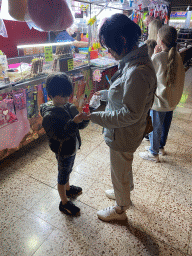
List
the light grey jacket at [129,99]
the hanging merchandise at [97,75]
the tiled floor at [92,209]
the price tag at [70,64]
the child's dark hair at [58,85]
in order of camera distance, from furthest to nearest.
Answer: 1. the hanging merchandise at [97,75]
2. the price tag at [70,64]
3. the tiled floor at [92,209]
4. the child's dark hair at [58,85]
5. the light grey jacket at [129,99]

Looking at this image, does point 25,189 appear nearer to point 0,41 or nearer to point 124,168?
point 124,168

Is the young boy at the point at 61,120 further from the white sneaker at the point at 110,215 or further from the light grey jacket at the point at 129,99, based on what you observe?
the white sneaker at the point at 110,215

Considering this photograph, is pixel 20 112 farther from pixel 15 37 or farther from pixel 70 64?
pixel 15 37

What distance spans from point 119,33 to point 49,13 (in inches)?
27.3

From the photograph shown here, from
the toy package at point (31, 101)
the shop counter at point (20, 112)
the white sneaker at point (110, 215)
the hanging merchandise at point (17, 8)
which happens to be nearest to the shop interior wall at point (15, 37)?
the shop counter at point (20, 112)

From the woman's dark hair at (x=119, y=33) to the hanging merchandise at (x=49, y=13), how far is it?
56 centimetres

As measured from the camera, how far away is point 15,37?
13.6 ft

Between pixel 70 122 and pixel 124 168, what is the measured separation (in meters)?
0.58

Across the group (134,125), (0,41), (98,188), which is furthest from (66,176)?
(0,41)

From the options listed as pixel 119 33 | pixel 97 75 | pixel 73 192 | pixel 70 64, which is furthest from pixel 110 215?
pixel 97 75

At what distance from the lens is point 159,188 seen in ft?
7.25

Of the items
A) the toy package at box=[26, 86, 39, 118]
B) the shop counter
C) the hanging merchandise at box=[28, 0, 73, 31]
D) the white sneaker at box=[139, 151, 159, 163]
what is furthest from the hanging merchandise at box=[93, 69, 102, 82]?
the hanging merchandise at box=[28, 0, 73, 31]

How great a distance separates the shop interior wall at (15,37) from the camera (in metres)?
3.95

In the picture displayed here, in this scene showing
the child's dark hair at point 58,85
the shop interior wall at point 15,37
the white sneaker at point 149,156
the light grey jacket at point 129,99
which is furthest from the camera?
the shop interior wall at point 15,37
